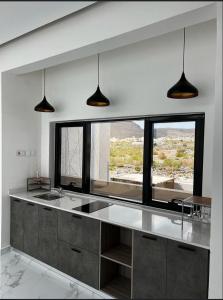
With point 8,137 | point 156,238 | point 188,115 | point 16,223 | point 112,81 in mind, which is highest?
point 112,81

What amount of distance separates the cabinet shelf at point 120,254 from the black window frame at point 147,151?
578mm

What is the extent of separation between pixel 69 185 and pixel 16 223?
2.95 feet

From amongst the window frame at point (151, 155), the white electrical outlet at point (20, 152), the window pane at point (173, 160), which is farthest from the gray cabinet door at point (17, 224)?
the window pane at point (173, 160)

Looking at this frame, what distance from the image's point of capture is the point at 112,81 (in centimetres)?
286

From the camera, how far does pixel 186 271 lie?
5.88 feet

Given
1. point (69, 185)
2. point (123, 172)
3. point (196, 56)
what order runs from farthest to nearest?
point (69, 185), point (123, 172), point (196, 56)

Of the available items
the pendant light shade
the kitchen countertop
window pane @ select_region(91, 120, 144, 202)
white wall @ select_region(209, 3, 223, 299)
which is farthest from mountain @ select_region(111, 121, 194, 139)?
white wall @ select_region(209, 3, 223, 299)

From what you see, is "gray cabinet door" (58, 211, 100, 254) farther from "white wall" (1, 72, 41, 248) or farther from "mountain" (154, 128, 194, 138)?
"mountain" (154, 128, 194, 138)

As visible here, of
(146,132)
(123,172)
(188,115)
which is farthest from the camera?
(123,172)

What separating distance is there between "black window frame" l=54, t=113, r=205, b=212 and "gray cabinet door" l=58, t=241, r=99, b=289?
2.71ft

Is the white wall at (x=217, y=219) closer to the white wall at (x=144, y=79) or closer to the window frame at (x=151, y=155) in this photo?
the white wall at (x=144, y=79)

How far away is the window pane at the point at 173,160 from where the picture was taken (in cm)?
244

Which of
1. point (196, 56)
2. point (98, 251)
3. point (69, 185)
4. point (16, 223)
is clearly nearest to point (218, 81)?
point (196, 56)

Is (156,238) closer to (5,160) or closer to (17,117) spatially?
(5,160)
